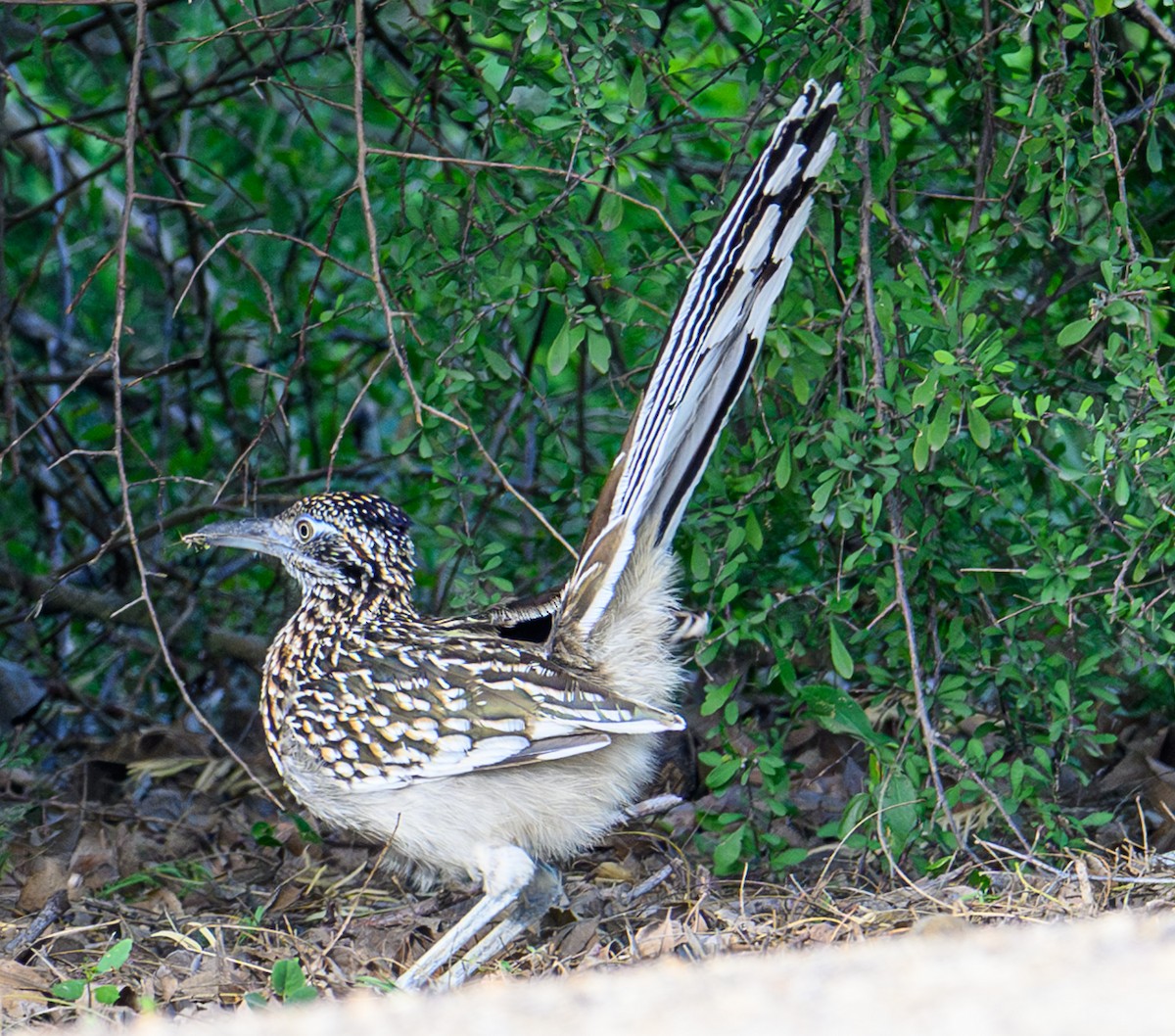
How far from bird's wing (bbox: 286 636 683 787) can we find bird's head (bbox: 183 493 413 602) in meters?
0.34

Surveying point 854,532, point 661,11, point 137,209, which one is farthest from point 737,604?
point 137,209

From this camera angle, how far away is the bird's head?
12.7ft

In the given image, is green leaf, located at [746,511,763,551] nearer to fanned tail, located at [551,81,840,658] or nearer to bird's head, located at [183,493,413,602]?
fanned tail, located at [551,81,840,658]

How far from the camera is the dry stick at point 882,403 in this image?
11.2 feet

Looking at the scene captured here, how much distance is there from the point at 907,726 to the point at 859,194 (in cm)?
138

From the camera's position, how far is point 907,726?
3.61 meters

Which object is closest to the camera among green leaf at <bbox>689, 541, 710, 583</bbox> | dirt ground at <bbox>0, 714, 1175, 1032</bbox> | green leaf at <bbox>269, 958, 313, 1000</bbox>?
dirt ground at <bbox>0, 714, 1175, 1032</bbox>

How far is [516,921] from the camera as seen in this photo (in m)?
3.57

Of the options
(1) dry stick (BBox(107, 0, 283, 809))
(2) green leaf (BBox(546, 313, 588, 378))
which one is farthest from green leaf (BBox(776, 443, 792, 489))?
(1) dry stick (BBox(107, 0, 283, 809))

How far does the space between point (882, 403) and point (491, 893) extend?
1528 mm

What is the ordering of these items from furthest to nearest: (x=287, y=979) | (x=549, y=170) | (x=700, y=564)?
1. (x=700, y=564)
2. (x=549, y=170)
3. (x=287, y=979)

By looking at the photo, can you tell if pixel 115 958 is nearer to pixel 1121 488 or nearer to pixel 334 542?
pixel 334 542

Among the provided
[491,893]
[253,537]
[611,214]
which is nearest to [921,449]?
[611,214]

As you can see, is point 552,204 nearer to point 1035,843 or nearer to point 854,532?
point 854,532
